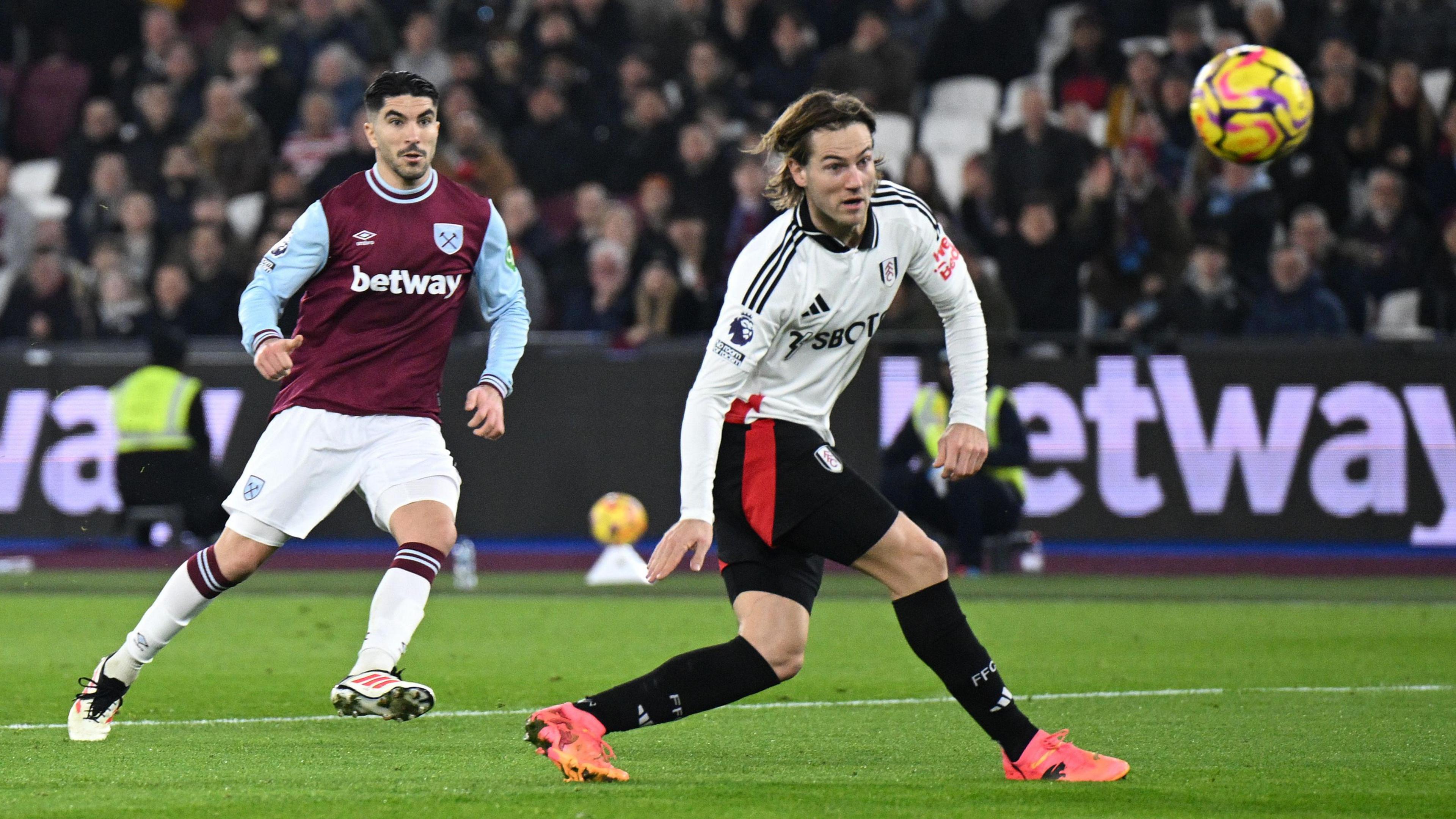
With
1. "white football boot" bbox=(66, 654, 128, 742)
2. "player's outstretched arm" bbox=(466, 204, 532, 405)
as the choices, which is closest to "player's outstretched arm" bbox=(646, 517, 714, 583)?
"player's outstretched arm" bbox=(466, 204, 532, 405)

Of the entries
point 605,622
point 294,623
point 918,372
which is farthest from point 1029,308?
point 294,623

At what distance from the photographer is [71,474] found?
16.6m

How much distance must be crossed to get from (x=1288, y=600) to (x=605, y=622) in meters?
4.53

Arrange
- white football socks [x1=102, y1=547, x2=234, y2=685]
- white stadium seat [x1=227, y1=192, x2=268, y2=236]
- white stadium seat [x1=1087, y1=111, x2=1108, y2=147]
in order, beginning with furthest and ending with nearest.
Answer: white stadium seat [x1=227, y1=192, x2=268, y2=236] → white stadium seat [x1=1087, y1=111, x2=1108, y2=147] → white football socks [x1=102, y1=547, x2=234, y2=685]

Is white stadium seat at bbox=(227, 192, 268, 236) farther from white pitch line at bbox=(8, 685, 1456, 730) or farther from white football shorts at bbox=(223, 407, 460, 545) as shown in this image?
white football shorts at bbox=(223, 407, 460, 545)

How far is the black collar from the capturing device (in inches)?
232

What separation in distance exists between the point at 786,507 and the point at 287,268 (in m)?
2.06

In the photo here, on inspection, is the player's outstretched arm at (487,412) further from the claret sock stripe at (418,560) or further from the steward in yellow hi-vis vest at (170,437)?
the steward in yellow hi-vis vest at (170,437)

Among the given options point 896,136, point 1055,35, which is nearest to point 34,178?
point 896,136

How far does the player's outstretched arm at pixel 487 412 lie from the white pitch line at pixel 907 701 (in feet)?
4.56

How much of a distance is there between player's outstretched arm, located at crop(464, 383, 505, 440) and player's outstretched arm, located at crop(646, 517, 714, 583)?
1.44 meters

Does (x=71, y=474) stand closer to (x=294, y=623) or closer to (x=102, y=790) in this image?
(x=294, y=623)

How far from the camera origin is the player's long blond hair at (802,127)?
5.90 m

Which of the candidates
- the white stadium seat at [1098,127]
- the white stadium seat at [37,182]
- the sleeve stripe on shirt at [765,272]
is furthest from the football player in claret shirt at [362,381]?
the white stadium seat at [37,182]
